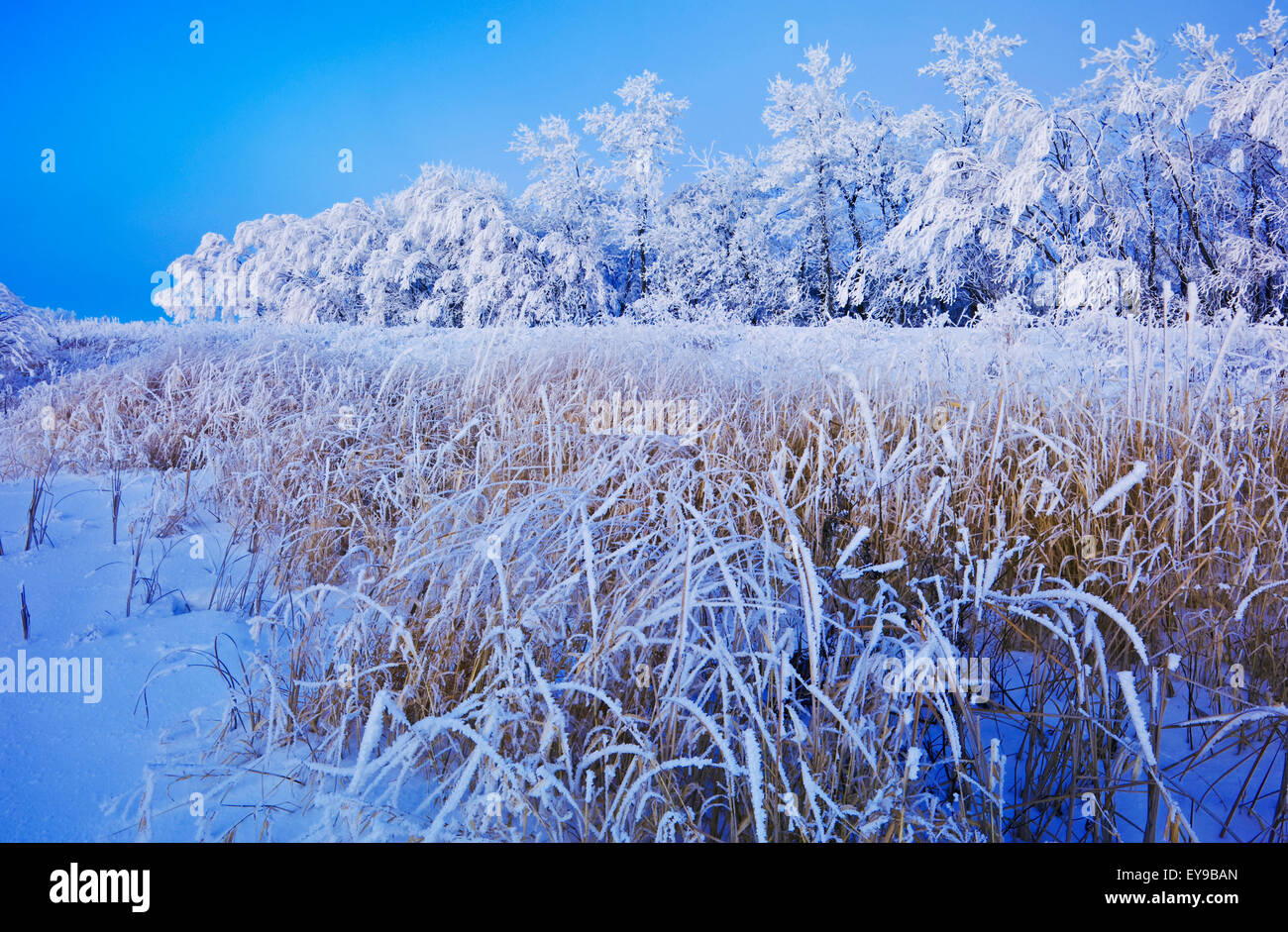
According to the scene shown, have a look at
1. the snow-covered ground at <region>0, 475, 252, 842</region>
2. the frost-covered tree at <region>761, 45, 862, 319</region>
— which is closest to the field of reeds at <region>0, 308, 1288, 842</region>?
the snow-covered ground at <region>0, 475, 252, 842</region>

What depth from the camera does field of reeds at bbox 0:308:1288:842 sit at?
100 centimetres

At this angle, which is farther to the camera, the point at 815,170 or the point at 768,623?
the point at 815,170

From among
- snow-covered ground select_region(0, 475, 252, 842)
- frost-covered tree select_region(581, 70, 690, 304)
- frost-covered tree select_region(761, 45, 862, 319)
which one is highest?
frost-covered tree select_region(761, 45, 862, 319)

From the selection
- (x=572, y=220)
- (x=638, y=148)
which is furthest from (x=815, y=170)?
(x=638, y=148)

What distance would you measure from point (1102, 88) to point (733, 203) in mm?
5865

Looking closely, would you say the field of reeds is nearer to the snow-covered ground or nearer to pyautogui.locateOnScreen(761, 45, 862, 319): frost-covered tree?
the snow-covered ground

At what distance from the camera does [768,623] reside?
113cm

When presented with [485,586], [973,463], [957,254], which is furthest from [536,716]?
[957,254]

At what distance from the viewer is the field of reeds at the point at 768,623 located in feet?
3.28

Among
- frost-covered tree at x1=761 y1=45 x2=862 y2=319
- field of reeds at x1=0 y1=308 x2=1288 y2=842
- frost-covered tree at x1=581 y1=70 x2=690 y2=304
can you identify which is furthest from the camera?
frost-covered tree at x1=761 y1=45 x2=862 y2=319

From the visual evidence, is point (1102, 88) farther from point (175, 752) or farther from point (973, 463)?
point (175, 752)

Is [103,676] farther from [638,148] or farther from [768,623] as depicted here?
[638,148]

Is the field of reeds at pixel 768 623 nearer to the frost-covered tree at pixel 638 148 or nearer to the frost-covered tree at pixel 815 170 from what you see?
the frost-covered tree at pixel 638 148

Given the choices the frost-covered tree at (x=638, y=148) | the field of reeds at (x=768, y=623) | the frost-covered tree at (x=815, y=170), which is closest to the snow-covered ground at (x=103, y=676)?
the field of reeds at (x=768, y=623)
